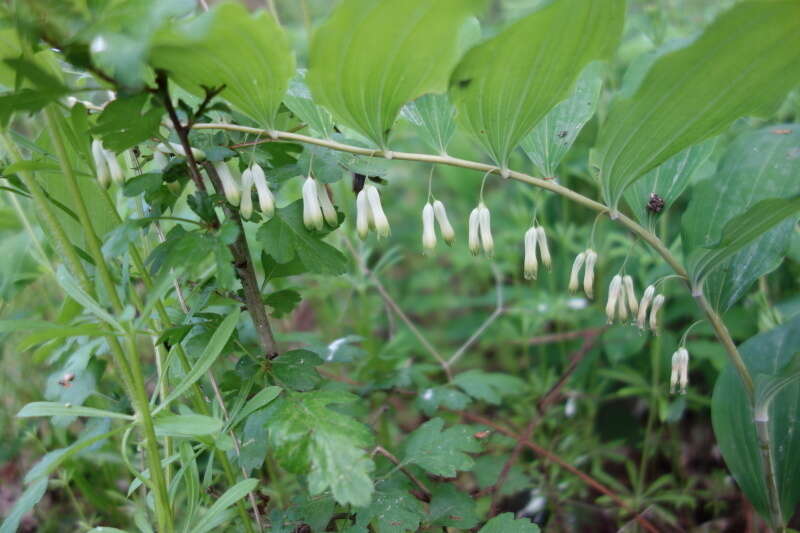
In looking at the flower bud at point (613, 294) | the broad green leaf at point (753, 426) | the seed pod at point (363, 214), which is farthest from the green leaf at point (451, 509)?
the broad green leaf at point (753, 426)

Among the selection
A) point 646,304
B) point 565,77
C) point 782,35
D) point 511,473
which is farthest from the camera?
point 511,473

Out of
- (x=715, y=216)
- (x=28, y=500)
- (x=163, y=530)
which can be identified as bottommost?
(x=163, y=530)

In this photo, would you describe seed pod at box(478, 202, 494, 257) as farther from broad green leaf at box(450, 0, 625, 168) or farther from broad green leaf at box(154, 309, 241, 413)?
broad green leaf at box(154, 309, 241, 413)

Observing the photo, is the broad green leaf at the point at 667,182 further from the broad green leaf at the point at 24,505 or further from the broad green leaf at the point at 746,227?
the broad green leaf at the point at 24,505

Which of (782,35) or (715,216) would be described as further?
(715,216)

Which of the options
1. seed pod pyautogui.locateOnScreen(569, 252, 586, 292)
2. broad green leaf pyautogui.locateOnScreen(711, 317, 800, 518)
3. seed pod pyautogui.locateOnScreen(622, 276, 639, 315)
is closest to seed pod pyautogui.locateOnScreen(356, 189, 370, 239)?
seed pod pyautogui.locateOnScreen(569, 252, 586, 292)

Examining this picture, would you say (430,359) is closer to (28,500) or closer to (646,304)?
(646,304)

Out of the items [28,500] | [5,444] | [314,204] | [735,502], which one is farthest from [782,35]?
[5,444]
